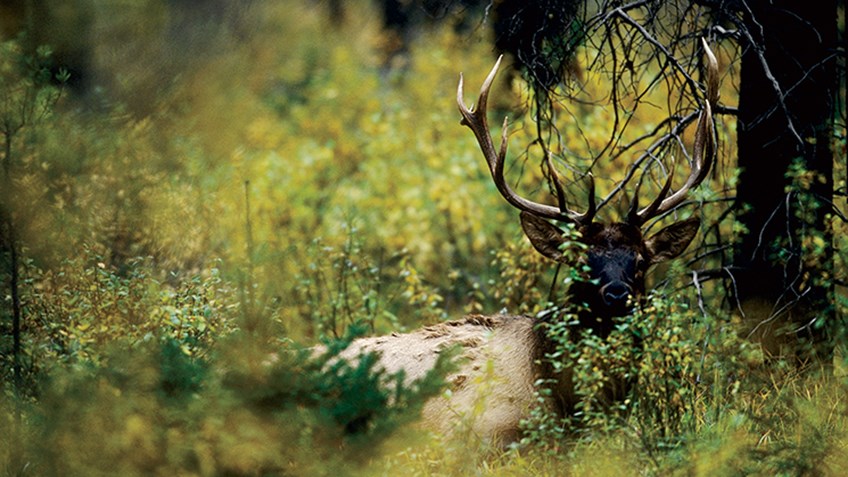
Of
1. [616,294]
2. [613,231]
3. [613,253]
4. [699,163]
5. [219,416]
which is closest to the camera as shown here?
[219,416]

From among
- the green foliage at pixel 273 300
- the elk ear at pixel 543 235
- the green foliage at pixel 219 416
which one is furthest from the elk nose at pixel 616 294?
the green foliage at pixel 219 416

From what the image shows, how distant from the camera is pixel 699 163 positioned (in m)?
6.54

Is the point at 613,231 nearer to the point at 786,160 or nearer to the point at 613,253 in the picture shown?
the point at 613,253

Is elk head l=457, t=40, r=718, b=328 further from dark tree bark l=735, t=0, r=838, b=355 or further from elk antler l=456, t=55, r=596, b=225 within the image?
dark tree bark l=735, t=0, r=838, b=355

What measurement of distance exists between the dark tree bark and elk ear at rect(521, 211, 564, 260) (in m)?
1.13

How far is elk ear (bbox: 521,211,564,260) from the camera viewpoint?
21.6 feet

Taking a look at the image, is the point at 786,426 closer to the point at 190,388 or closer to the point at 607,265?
the point at 607,265

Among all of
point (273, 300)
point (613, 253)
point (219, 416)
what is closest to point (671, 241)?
point (613, 253)

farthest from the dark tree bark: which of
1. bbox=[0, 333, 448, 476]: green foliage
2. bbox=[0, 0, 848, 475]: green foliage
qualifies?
bbox=[0, 333, 448, 476]: green foliage

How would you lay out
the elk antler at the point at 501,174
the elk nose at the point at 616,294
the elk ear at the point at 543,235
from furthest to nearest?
the elk ear at the point at 543,235, the elk antler at the point at 501,174, the elk nose at the point at 616,294

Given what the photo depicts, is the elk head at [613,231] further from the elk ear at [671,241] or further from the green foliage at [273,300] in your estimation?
the green foliage at [273,300]

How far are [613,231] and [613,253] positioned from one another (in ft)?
0.61

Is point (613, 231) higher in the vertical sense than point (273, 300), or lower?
higher

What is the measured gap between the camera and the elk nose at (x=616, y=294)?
599cm
